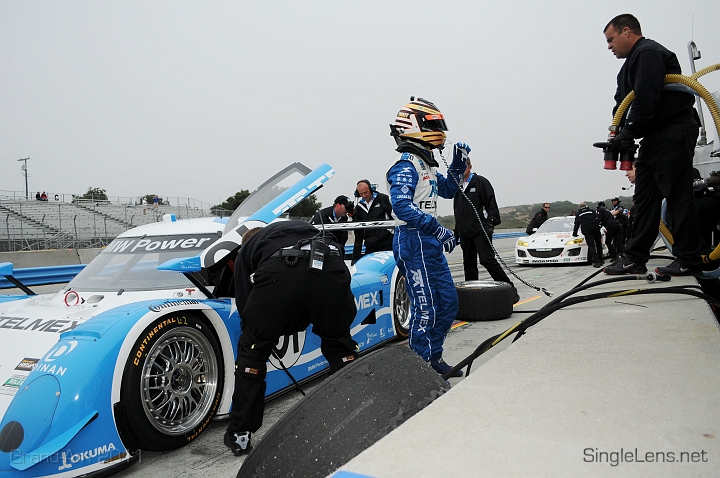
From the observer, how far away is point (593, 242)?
13.0 m

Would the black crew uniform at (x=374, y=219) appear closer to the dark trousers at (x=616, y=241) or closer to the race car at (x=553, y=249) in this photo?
the race car at (x=553, y=249)

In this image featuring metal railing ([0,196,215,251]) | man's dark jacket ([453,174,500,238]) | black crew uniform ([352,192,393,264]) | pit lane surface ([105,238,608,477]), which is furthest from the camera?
metal railing ([0,196,215,251])

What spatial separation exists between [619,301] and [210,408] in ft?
9.23

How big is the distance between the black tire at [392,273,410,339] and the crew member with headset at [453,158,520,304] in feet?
5.30

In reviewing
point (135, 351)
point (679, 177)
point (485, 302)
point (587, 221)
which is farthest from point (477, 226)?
point (587, 221)

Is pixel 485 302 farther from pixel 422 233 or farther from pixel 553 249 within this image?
pixel 553 249

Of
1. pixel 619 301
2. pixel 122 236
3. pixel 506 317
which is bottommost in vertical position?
pixel 506 317

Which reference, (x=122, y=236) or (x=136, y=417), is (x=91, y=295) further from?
(x=136, y=417)

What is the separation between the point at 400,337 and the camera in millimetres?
5395

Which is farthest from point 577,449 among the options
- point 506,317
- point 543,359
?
point 506,317

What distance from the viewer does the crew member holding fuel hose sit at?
11.1ft

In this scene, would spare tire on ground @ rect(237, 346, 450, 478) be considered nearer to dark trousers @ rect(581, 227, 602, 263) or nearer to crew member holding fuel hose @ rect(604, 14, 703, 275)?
crew member holding fuel hose @ rect(604, 14, 703, 275)

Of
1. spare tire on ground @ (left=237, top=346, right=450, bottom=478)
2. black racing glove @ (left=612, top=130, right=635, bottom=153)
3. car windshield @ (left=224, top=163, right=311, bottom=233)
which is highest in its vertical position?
black racing glove @ (left=612, top=130, right=635, bottom=153)

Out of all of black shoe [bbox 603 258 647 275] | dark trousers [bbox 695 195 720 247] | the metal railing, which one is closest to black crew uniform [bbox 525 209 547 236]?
black shoe [bbox 603 258 647 275]
